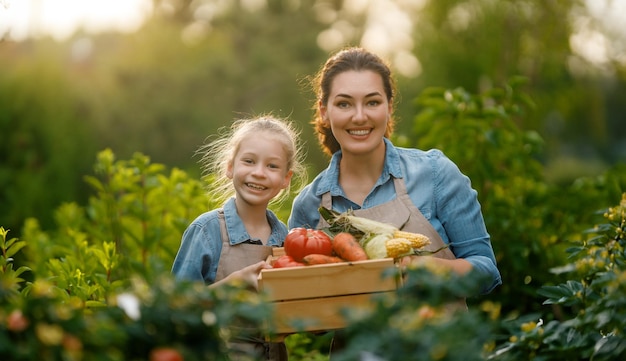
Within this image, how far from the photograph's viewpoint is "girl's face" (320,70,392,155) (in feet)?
11.3

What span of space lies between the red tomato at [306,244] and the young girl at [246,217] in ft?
1.02

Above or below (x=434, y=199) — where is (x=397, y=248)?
below

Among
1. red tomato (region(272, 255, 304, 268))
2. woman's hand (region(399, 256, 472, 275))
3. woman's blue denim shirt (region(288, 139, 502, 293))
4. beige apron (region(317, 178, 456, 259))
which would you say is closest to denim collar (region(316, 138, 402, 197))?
woman's blue denim shirt (region(288, 139, 502, 293))

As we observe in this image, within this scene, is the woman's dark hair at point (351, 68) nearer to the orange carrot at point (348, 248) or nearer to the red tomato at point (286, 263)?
the orange carrot at point (348, 248)

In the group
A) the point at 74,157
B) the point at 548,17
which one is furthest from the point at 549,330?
the point at 548,17

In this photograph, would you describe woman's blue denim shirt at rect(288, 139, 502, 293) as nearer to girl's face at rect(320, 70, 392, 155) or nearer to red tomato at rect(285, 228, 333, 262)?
girl's face at rect(320, 70, 392, 155)

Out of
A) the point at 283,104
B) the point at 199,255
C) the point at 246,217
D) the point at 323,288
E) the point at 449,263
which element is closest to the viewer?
the point at 323,288

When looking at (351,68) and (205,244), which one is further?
(351,68)

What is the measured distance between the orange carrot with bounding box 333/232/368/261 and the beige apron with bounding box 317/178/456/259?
A: 18.5 inches

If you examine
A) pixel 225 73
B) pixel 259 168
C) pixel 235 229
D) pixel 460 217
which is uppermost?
pixel 225 73

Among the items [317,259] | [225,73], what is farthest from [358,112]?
[225,73]

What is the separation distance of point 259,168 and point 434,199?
0.76m

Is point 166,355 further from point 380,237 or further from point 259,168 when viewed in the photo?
point 259,168

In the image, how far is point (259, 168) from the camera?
10.9 ft
